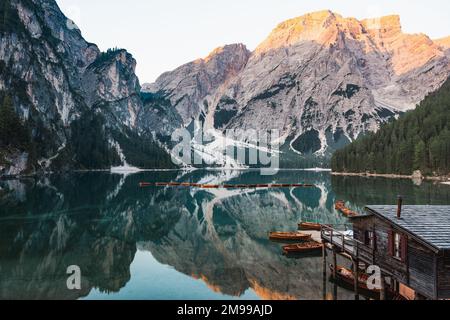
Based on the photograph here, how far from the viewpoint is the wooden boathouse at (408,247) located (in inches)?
880

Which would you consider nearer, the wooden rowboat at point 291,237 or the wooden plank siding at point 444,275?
the wooden plank siding at point 444,275

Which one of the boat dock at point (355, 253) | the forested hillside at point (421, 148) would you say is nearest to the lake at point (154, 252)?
the boat dock at point (355, 253)

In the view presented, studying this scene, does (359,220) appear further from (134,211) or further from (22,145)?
(22,145)

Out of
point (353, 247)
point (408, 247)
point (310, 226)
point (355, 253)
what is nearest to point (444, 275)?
point (408, 247)

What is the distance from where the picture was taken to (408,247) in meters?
24.9

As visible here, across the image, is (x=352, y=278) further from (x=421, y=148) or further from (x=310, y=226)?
(x=421, y=148)

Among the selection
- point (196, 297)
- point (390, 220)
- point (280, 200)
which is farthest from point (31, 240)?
point (280, 200)

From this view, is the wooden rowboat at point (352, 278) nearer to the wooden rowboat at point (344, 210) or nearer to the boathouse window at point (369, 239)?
the boathouse window at point (369, 239)

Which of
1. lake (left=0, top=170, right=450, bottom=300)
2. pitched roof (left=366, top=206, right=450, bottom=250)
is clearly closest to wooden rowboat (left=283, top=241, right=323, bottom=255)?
lake (left=0, top=170, right=450, bottom=300)

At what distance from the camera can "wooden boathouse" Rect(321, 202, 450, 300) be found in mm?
22359

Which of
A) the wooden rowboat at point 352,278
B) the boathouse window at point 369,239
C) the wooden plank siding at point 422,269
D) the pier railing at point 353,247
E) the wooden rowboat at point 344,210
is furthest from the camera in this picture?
the wooden rowboat at point 344,210

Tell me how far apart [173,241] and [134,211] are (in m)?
30.3

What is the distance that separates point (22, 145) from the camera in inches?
6752

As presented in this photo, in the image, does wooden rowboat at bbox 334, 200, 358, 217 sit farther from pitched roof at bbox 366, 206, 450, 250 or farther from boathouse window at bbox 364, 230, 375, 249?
pitched roof at bbox 366, 206, 450, 250
